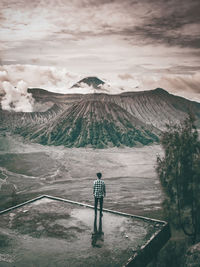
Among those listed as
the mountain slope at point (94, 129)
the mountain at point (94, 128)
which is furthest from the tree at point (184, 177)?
the mountain slope at point (94, 129)

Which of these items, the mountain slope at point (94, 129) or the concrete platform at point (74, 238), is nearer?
the concrete platform at point (74, 238)

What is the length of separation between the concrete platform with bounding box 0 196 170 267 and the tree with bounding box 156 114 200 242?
80 centimetres

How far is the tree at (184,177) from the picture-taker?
32.8 feet

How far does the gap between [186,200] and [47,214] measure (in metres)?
5.43

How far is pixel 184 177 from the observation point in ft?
33.2

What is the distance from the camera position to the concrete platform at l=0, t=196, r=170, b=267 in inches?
314

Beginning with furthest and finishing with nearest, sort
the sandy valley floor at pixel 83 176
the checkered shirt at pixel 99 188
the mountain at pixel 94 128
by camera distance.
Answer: the mountain at pixel 94 128
the sandy valley floor at pixel 83 176
the checkered shirt at pixel 99 188

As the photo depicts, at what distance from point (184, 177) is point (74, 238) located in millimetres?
Answer: 4405

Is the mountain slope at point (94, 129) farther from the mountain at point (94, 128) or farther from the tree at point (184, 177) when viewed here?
the tree at point (184, 177)

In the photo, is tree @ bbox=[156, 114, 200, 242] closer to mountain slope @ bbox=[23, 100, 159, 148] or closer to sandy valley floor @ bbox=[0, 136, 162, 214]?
sandy valley floor @ bbox=[0, 136, 162, 214]

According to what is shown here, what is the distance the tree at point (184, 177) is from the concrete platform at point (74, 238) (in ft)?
2.61

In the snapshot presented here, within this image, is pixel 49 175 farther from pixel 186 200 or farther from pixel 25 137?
pixel 25 137

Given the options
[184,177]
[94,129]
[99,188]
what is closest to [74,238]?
[99,188]

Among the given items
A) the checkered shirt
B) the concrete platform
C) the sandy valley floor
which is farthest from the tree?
the sandy valley floor
